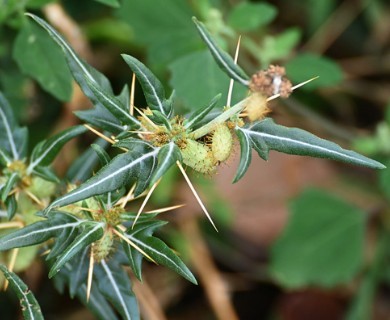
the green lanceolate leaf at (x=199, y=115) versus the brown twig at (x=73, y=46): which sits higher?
the brown twig at (x=73, y=46)

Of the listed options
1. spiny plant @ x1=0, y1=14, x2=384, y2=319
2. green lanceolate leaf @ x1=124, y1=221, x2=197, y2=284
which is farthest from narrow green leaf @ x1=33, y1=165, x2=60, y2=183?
green lanceolate leaf @ x1=124, y1=221, x2=197, y2=284

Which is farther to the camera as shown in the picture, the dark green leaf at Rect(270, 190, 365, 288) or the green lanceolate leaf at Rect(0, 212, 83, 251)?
the dark green leaf at Rect(270, 190, 365, 288)

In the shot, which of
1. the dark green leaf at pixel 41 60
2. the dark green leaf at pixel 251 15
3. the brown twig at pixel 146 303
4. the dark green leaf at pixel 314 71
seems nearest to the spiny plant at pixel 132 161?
the dark green leaf at pixel 41 60

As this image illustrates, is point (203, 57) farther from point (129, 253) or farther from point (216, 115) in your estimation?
point (129, 253)

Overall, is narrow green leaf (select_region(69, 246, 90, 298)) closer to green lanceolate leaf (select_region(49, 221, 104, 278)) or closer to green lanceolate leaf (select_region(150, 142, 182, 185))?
green lanceolate leaf (select_region(49, 221, 104, 278))

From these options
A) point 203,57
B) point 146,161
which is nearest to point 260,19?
point 203,57

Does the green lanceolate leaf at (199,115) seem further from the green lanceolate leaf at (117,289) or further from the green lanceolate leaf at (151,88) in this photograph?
the green lanceolate leaf at (117,289)

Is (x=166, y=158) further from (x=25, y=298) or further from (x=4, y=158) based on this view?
(x=4, y=158)
